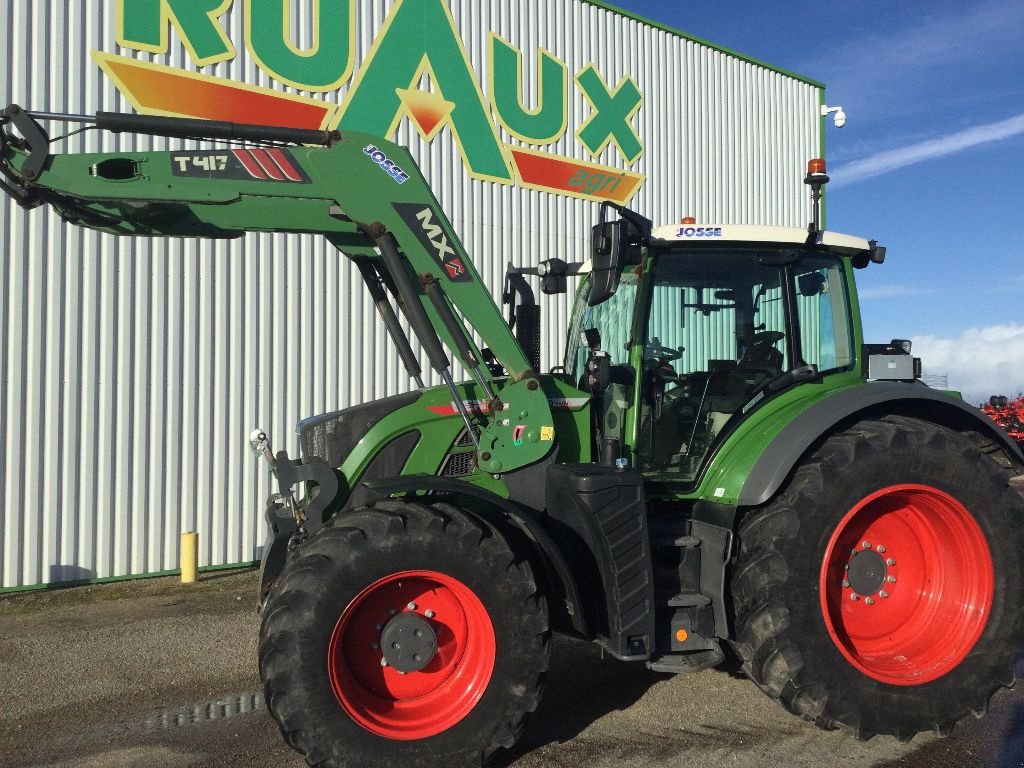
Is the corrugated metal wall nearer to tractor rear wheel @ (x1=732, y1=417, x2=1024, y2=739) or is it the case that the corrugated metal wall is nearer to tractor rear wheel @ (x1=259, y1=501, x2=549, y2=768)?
tractor rear wheel @ (x1=259, y1=501, x2=549, y2=768)

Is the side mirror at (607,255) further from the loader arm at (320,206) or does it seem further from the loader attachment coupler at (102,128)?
the loader attachment coupler at (102,128)

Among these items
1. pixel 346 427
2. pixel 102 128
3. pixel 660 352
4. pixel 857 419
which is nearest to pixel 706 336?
pixel 660 352

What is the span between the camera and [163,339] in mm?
8328

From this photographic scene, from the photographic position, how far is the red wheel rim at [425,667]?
362cm

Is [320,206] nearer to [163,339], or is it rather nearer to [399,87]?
[163,339]

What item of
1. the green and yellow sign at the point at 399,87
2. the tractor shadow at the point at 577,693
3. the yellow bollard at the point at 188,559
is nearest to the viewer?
the tractor shadow at the point at 577,693

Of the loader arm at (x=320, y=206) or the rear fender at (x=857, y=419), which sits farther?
the rear fender at (x=857, y=419)

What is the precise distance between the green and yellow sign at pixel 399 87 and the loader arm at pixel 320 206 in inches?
182

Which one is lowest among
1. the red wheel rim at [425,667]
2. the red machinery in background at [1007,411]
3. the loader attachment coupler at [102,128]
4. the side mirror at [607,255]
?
the red wheel rim at [425,667]

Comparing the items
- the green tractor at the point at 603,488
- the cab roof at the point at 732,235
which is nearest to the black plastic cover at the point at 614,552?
the green tractor at the point at 603,488

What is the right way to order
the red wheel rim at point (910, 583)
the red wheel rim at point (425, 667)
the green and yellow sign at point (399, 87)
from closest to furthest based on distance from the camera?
the red wheel rim at point (425, 667) < the red wheel rim at point (910, 583) < the green and yellow sign at point (399, 87)

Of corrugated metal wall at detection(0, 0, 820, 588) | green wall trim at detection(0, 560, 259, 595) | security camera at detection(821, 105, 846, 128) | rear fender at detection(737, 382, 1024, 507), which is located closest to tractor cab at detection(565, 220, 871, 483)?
rear fender at detection(737, 382, 1024, 507)

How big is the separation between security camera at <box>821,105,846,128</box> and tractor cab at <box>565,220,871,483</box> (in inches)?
389

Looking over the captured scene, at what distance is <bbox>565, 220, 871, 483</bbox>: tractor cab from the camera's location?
4.54 m
